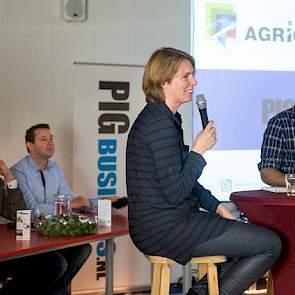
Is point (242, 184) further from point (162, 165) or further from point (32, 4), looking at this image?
point (162, 165)

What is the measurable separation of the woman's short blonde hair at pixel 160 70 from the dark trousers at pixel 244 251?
547 millimetres

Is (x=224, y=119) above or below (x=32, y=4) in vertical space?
below

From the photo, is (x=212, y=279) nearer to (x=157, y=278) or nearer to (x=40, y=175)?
(x=157, y=278)

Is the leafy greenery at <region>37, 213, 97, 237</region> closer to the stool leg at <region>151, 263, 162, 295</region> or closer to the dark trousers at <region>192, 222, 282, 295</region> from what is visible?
the stool leg at <region>151, 263, 162, 295</region>

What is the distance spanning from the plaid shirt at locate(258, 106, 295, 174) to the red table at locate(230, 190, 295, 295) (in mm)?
598

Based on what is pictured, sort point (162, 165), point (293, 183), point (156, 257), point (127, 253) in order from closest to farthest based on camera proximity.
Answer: point (162, 165) → point (156, 257) → point (293, 183) → point (127, 253)

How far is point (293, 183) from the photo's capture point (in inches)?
100

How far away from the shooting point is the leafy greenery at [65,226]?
314 centimetres

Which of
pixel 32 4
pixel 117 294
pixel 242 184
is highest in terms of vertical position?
pixel 32 4

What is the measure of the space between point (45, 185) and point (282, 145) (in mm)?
1467

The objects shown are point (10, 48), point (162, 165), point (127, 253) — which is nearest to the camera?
point (162, 165)

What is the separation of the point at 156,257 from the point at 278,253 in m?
0.44

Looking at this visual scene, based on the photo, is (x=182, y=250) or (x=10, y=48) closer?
(x=182, y=250)

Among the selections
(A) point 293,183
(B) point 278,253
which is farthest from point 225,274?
(A) point 293,183
